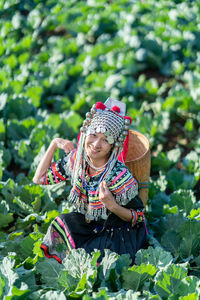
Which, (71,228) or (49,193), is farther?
(49,193)

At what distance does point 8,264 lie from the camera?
229 cm

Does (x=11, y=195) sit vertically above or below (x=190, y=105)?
above

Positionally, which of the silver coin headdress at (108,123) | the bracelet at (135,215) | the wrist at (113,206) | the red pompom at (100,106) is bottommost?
the bracelet at (135,215)

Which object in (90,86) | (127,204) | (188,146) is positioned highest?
(127,204)

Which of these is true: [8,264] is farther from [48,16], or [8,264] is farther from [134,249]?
[48,16]

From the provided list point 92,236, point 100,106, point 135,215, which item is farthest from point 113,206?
point 100,106

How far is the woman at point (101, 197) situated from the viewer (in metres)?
2.44

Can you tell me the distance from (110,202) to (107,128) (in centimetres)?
40

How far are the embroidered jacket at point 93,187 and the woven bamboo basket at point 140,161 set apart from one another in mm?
296

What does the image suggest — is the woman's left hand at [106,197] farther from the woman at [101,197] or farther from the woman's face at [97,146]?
the woman's face at [97,146]

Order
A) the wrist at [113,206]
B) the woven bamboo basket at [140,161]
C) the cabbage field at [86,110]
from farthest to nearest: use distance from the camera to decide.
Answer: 1. the woven bamboo basket at [140,161]
2. the wrist at [113,206]
3. the cabbage field at [86,110]

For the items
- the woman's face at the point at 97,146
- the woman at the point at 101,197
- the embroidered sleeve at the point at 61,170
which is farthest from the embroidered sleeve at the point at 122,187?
the embroidered sleeve at the point at 61,170

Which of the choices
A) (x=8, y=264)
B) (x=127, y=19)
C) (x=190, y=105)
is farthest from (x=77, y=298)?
(x=127, y=19)

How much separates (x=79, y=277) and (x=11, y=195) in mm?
1129
